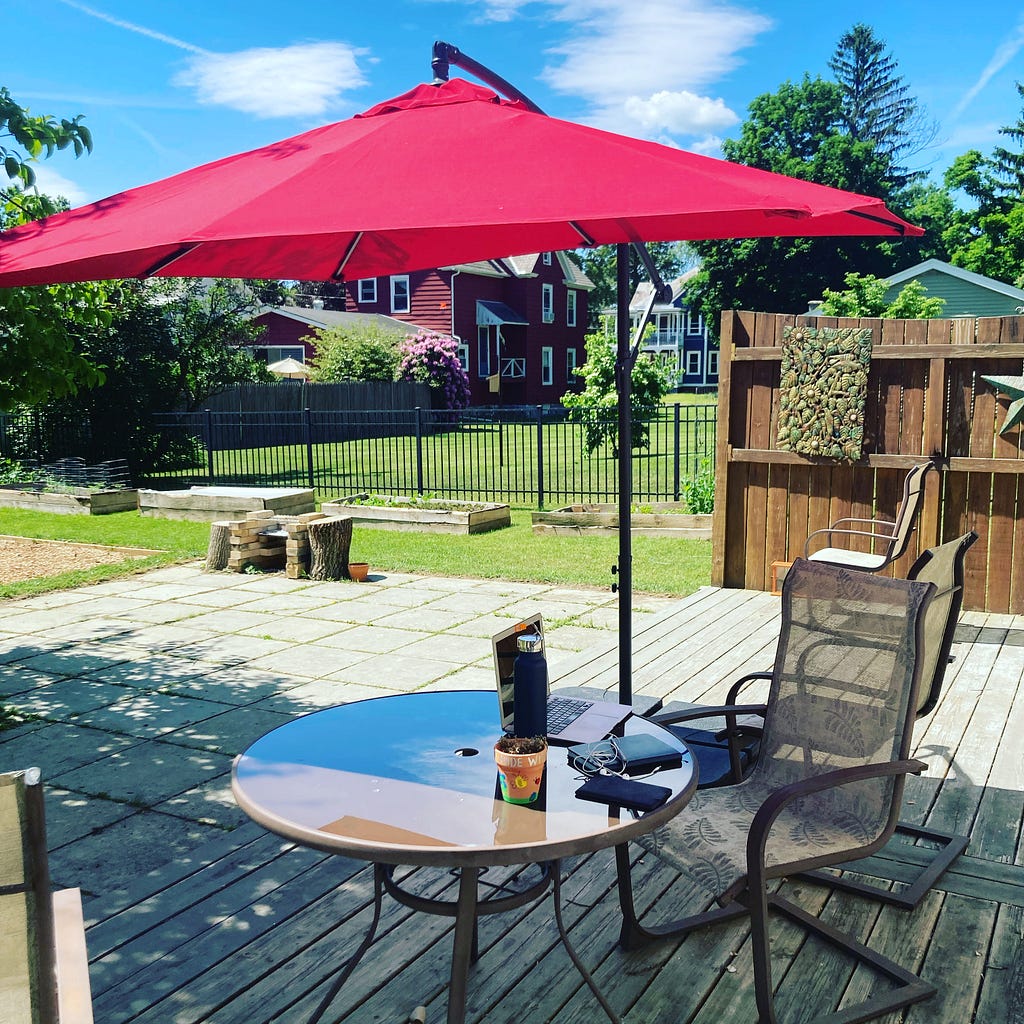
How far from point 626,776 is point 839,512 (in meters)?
5.95

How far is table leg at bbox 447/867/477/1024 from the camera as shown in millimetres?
2449

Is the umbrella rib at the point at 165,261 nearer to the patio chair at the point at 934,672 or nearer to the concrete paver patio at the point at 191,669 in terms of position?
the concrete paver patio at the point at 191,669

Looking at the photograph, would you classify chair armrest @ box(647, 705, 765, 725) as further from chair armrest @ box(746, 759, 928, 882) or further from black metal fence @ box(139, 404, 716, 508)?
black metal fence @ box(139, 404, 716, 508)

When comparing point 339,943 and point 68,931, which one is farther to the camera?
point 339,943

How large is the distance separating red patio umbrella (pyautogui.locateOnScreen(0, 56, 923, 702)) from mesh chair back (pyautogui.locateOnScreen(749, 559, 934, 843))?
111cm

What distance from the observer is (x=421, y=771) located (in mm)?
2812

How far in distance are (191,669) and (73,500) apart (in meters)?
9.20

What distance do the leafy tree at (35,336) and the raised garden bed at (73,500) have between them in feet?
30.9

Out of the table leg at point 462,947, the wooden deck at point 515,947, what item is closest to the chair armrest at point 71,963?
the wooden deck at point 515,947

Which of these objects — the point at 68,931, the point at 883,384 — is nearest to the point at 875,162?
the point at 883,384

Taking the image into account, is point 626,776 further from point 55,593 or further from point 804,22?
point 804,22

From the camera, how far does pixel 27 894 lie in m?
1.77

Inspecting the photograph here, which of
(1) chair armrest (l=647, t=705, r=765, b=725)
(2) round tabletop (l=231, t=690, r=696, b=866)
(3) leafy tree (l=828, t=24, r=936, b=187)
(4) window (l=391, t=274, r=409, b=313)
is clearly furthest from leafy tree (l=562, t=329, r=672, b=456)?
(3) leafy tree (l=828, t=24, r=936, b=187)

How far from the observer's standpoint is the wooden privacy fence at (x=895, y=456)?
7469mm
